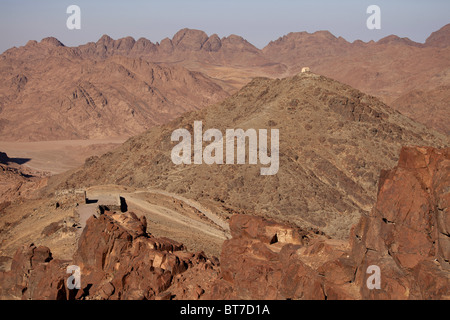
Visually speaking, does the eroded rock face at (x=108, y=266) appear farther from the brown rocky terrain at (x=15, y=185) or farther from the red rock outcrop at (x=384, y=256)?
the brown rocky terrain at (x=15, y=185)

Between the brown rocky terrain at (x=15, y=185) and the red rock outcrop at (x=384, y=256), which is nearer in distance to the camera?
the red rock outcrop at (x=384, y=256)

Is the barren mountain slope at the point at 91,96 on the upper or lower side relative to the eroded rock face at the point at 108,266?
upper

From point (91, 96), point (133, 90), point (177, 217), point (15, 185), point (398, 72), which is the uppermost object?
point (398, 72)

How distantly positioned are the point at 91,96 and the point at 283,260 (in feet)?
408

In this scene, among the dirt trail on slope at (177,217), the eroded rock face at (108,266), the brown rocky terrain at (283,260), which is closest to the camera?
the brown rocky terrain at (283,260)

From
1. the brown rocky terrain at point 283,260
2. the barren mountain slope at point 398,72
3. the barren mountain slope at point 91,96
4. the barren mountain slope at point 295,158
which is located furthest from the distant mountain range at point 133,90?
the brown rocky terrain at point 283,260

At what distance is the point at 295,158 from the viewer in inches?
2058

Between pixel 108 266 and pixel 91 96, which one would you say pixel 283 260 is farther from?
pixel 91 96

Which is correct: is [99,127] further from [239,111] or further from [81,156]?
[239,111]

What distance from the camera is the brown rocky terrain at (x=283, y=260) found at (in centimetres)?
1352

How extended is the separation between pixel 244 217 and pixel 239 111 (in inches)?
1919

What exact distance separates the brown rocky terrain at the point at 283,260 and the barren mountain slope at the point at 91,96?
→ 10032 centimetres

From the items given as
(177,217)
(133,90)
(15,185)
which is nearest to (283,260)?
(177,217)
